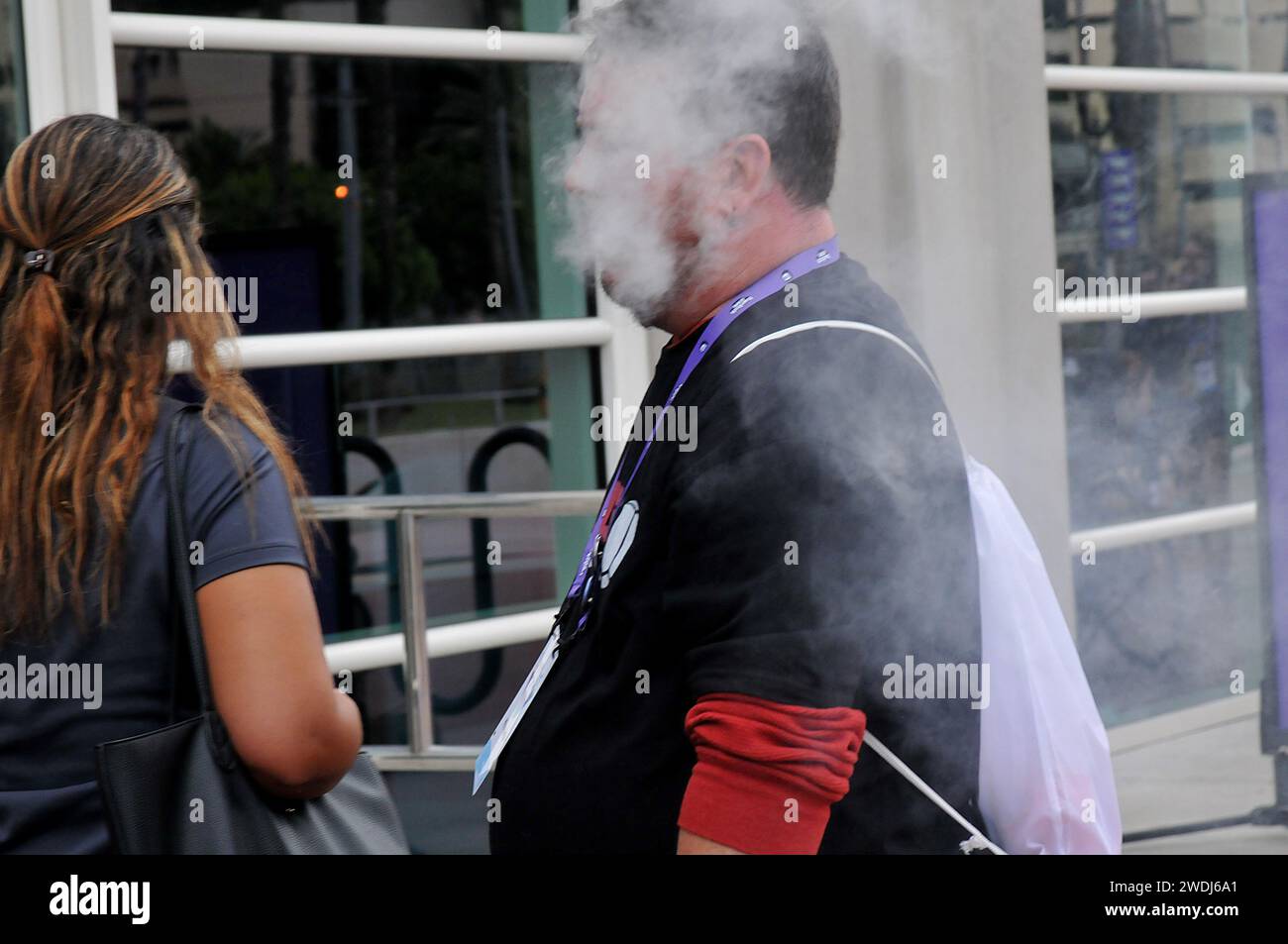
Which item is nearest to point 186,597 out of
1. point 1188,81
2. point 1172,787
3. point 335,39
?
point 335,39

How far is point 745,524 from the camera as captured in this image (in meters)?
1.25

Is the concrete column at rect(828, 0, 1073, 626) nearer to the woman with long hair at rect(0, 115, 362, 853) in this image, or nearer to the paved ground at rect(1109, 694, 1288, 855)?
the paved ground at rect(1109, 694, 1288, 855)

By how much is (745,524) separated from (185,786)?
0.63 metres

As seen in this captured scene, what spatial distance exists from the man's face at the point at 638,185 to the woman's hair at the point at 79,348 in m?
0.42

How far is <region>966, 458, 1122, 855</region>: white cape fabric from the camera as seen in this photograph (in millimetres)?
1374

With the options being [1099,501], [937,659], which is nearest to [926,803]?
[937,659]

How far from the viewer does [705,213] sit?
1436 millimetres

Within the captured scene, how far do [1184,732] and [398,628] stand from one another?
2595 millimetres

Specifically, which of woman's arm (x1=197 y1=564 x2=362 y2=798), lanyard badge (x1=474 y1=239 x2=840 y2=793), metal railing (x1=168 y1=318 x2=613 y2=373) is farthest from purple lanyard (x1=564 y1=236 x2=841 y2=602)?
metal railing (x1=168 y1=318 x2=613 y2=373)

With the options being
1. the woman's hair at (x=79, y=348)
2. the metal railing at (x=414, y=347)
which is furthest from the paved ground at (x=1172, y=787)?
the woman's hair at (x=79, y=348)

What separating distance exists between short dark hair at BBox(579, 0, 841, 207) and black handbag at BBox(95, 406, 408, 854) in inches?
23.4
